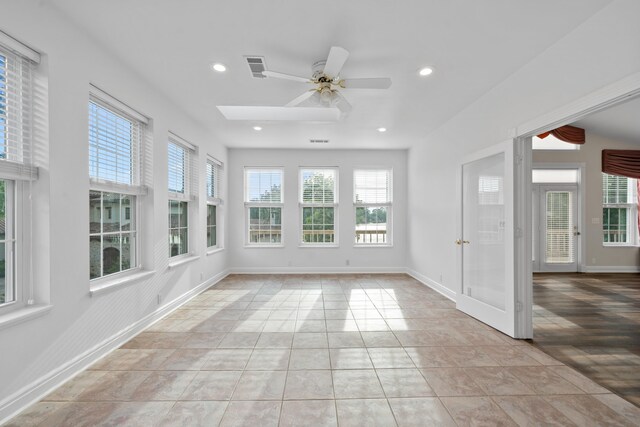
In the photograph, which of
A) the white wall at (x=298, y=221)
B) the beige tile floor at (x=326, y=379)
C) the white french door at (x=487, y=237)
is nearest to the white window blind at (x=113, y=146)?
the beige tile floor at (x=326, y=379)

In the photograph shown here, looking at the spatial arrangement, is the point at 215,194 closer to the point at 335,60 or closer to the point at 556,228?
the point at 335,60

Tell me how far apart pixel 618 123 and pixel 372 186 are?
15.0ft

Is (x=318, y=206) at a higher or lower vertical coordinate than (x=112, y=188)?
lower

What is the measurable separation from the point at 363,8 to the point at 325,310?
10.8 feet

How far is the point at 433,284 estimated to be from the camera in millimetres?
4969

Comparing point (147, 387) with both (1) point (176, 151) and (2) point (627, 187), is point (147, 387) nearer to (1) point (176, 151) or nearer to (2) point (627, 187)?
(1) point (176, 151)

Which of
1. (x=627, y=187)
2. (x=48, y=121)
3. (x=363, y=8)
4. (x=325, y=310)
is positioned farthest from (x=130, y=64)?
(x=627, y=187)

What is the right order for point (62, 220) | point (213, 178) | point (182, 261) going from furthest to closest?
1. point (213, 178)
2. point (182, 261)
3. point (62, 220)

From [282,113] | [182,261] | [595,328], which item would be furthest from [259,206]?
[595,328]

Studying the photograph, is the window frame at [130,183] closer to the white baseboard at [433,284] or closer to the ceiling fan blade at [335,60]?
the ceiling fan blade at [335,60]

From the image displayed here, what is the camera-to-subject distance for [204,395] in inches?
80.9

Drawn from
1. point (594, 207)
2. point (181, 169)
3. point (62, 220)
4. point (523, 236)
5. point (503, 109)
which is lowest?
point (523, 236)

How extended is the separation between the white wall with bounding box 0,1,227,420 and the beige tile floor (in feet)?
0.81

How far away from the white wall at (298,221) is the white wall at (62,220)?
332cm
